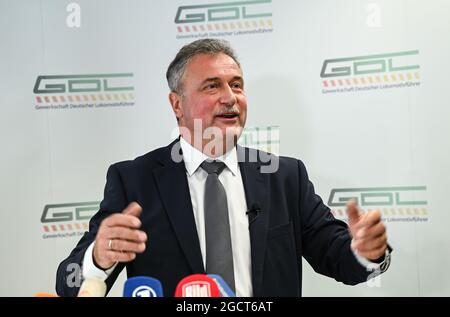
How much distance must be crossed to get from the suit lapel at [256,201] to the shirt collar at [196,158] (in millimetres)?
37

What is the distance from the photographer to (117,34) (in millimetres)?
3529

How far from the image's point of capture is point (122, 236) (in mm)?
1368

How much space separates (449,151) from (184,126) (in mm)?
1734

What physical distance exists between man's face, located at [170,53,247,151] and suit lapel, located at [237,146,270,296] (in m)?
0.13

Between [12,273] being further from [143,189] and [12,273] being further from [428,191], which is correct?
[428,191]

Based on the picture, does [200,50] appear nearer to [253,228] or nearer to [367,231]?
[253,228]

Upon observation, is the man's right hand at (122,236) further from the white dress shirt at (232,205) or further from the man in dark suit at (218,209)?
the white dress shirt at (232,205)

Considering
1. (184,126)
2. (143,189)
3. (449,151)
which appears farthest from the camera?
(449,151)

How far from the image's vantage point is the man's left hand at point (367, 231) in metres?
1.42

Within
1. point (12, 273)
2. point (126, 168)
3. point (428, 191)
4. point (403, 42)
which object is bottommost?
point (12, 273)

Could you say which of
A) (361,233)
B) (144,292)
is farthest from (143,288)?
(361,233)

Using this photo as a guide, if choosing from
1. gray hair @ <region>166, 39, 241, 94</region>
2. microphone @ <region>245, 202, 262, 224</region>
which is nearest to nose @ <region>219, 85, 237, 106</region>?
gray hair @ <region>166, 39, 241, 94</region>

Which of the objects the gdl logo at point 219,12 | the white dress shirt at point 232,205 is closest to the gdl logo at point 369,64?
the gdl logo at point 219,12

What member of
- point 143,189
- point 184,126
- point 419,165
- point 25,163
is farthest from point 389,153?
point 25,163
